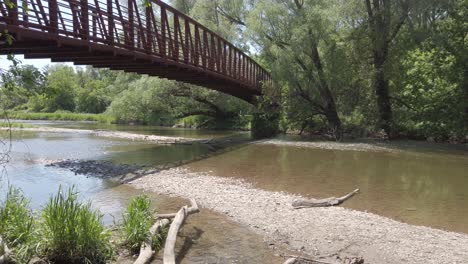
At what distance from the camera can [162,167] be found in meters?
18.1

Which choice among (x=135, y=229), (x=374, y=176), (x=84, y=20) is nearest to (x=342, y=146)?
(x=374, y=176)

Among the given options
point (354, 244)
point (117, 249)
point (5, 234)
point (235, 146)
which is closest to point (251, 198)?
point (354, 244)

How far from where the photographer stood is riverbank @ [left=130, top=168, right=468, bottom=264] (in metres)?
7.51

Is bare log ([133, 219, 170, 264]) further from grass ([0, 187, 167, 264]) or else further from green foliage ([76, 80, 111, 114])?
green foliage ([76, 80, 111, 114])

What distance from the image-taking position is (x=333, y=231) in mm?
8695

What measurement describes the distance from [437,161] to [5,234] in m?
20.1

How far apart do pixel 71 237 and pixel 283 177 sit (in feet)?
34.8

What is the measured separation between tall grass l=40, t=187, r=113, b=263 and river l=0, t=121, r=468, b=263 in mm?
1688

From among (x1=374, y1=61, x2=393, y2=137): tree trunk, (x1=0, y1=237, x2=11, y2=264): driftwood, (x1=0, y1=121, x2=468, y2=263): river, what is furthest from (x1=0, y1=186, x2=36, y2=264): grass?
(x1=374, y1=61, x2=393, y2=137): tree trunk

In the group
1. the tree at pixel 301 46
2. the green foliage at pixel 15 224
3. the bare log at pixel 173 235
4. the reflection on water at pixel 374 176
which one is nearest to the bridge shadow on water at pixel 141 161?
the reflection on water at pixel 374 176

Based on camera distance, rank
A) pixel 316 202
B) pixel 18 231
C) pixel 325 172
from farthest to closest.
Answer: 1. pixel 325 172
2. pixel 316 202
3. pixel 18 231

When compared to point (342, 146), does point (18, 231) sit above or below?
below

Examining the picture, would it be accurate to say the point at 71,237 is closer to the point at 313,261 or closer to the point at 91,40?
the point at 313,261

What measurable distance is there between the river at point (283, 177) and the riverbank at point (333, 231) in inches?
24.5
